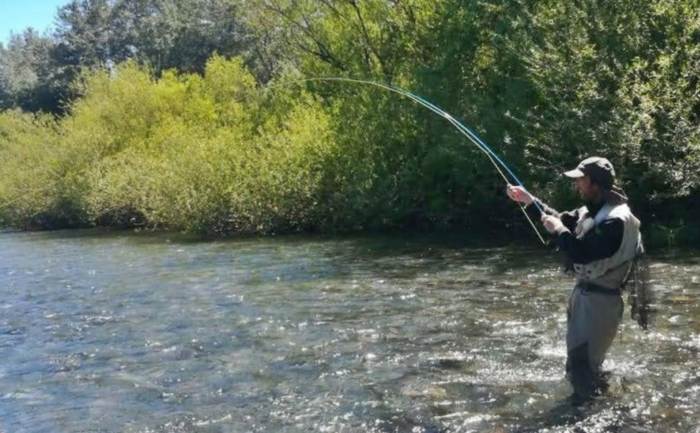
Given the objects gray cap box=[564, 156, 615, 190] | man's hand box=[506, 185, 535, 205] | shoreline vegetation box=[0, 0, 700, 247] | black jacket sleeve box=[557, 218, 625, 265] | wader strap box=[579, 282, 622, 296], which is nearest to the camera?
black jacket sleeve box=[557, 218, 625, 265]

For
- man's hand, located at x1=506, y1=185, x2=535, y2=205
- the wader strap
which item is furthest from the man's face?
the wader strap

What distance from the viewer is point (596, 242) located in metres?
7.30

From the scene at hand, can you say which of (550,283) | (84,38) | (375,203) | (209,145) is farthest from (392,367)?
(84,38)

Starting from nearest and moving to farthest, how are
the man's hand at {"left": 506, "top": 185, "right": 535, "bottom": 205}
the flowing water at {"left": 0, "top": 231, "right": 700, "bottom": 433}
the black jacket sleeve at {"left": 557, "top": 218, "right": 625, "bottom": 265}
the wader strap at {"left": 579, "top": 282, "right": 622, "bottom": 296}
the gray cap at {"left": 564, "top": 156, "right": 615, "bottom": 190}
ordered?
1. the black jacket sleeve at {"left": 557, "top": 218, "right": 625, "bottom": 265}
2. the gray cap at {"left": 564, "top": 156, "right": 615, "bottom": 190}
3. the wader strap at {"left": 579, "top": 282, "right": 622, "bottom": 296}
4. the man's hand at {"left": 506, "top": 185, "right": 535, "bottom": 205}
5. the flowing water at {"left": 0, "top": 231, "right": 700, "bottom": 433}

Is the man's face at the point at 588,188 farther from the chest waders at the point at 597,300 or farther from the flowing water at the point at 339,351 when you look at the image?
the flowing water at the point at 339,351

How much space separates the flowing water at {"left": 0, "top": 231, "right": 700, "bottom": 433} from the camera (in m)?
7.99

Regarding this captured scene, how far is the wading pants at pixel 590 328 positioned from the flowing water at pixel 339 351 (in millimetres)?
348

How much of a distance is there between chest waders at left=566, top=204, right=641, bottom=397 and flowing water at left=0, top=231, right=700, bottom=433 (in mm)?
432

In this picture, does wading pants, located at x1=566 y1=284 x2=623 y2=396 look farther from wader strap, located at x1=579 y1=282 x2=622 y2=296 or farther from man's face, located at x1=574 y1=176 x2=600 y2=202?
man's face, located at x1=574 y1=176 x2=600 y2=202

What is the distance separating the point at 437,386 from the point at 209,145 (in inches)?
912

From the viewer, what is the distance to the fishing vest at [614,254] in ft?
24.1

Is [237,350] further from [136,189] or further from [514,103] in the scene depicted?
[136,189]

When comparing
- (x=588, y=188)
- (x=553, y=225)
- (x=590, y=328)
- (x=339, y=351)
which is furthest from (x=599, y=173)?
(x=339, y=351)

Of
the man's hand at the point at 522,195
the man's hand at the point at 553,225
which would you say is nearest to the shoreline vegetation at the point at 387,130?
the man's hand at the point at 522,195
